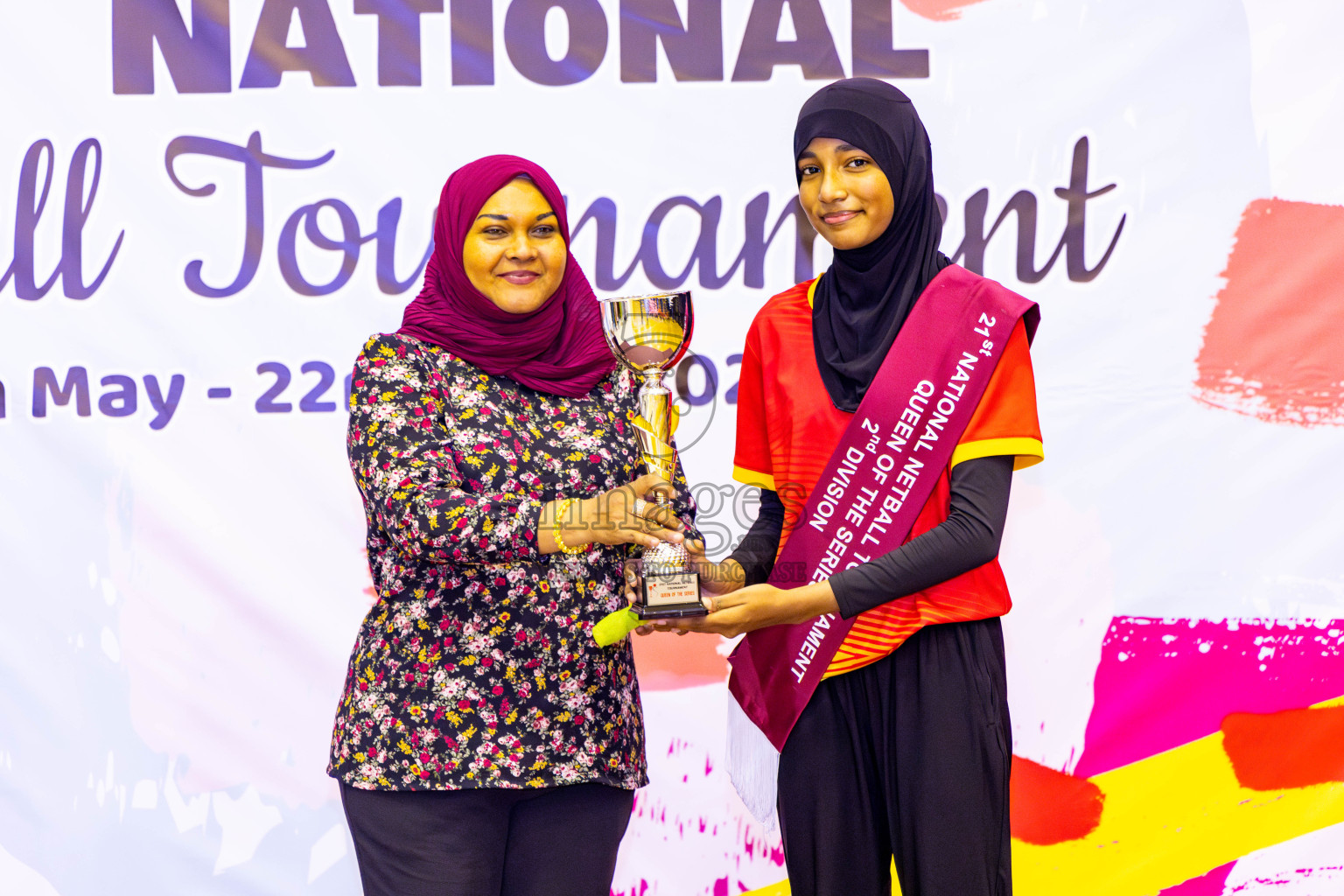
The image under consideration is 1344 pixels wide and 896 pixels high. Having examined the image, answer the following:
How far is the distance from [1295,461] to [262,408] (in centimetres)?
203

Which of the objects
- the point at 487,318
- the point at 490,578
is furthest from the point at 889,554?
the point at 487,318

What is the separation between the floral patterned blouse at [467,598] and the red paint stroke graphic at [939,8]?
1.28 metres

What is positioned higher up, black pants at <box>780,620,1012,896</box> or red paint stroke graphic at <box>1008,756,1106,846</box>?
black pants at <box>780,620,1012,896</box>

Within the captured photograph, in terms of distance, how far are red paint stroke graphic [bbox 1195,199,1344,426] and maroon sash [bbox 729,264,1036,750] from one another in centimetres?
106

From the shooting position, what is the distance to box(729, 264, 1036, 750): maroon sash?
4.45 ft

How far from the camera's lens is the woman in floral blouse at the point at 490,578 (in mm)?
1327

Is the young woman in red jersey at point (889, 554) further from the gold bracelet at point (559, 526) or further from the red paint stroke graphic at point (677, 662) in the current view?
the red paint stroke graphic at point (677, 662)

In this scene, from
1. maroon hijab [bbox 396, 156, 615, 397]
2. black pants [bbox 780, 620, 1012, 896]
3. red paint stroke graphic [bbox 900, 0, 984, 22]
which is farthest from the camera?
red paint stroke graphic [bbox 900, 0, 984, 22]

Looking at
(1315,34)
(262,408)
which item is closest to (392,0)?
(262,408)

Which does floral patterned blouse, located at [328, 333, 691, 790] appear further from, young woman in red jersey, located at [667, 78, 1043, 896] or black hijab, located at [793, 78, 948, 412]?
black hijab, located at [793, 78, 948, 412]

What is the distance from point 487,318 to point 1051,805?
1.54 metres

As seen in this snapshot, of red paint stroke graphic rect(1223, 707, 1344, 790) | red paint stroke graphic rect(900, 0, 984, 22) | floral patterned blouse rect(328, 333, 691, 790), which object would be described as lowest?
red paint stroke graphic rect(1223, 707, 1344, 790)

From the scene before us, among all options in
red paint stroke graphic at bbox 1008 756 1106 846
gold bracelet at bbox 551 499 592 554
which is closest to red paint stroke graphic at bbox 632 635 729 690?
red paint stroke graphic at bbox 1008 756 1106 846

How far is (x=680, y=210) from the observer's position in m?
2.23
